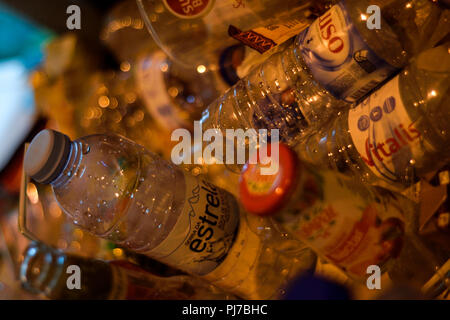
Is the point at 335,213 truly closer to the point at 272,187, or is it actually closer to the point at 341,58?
the point at 272,187

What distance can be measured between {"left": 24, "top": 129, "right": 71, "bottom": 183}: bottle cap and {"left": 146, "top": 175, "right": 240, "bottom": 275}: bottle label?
22 centimetres

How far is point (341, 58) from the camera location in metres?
0.63

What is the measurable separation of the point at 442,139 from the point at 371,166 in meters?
0.12

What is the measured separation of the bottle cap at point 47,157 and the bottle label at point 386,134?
52 cm

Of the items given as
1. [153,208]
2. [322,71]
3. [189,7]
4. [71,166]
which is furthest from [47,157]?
[322,71]

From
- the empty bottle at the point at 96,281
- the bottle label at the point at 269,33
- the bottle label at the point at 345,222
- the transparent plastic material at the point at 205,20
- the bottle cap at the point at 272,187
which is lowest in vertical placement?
the empty bottle at the point at 96,281

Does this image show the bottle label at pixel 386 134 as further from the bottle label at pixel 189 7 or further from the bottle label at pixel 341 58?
the bottle label at pixel 189 7

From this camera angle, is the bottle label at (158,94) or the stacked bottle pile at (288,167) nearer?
the stacked bottle pile at (288,167)

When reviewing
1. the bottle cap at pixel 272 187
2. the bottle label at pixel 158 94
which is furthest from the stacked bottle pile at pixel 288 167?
the bottle label at pixel 158 94

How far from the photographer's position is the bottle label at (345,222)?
51 centimetres

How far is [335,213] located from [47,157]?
0.47 m

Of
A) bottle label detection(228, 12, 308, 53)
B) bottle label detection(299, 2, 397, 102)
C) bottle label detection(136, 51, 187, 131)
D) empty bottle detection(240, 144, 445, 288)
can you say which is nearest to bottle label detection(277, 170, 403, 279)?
empty bottle detection(240, 144, 445, 288)

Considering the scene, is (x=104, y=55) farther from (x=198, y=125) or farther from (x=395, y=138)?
(x=395, y=138)

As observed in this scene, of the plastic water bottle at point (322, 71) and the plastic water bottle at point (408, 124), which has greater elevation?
the plastic water bottle at point (322, 71)
